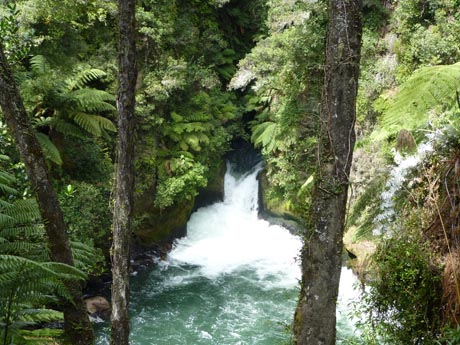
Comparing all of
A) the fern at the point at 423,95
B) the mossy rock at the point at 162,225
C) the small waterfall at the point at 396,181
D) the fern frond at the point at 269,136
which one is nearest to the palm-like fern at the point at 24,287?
the small waterfall at the point at 396,181

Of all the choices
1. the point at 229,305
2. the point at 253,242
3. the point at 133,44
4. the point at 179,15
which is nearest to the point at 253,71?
the point at 179,15

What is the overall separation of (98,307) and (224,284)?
3.00 metres

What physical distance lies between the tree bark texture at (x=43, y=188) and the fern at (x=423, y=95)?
9.36 feet

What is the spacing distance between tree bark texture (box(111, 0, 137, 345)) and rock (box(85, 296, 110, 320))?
17.1 ft

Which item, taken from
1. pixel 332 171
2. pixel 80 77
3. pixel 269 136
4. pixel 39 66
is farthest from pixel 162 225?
pixel 332 171

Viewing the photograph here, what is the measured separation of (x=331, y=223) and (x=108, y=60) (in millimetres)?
8752

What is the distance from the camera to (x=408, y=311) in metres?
3.01

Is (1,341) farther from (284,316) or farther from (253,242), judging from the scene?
(253,242)

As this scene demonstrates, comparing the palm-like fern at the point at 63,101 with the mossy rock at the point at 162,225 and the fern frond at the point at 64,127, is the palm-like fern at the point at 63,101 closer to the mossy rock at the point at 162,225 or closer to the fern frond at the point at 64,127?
the fern frond at the point at 64,127

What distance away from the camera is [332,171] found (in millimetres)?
2439

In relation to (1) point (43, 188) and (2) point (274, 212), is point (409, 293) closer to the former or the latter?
(1) point (43, 188)

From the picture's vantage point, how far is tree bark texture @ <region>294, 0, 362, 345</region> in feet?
7.91

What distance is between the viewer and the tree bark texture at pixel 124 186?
305cm

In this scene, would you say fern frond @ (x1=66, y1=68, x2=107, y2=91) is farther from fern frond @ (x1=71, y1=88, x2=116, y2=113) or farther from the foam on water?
the foam on water
